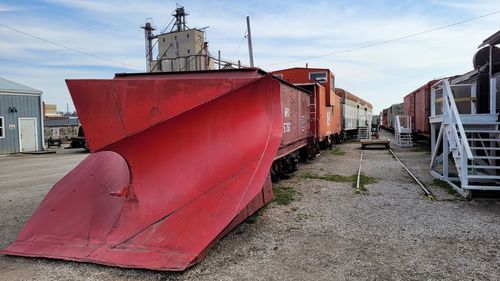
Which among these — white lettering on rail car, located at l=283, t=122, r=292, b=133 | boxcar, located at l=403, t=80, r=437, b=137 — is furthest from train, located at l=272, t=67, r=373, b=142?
boxcar, located at l=403, t=80, r=437, b=137

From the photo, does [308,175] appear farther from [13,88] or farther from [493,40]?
[13,88]

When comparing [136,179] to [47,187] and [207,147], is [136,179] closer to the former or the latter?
[207,147]

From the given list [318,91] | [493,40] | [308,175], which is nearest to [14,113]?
[318,91]

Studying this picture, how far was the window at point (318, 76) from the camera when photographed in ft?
49.6

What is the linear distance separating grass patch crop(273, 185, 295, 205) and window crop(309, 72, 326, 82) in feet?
25.5

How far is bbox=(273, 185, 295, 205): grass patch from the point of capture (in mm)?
6891

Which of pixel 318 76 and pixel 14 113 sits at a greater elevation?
pixel 318 76

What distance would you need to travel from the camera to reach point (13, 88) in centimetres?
2075

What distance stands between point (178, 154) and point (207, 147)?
0.35m

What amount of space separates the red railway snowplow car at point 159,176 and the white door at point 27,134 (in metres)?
19.4

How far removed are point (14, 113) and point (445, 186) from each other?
21491 millimetres

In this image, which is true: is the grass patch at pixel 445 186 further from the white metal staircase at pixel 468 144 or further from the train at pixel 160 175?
the train at pixel 160 175

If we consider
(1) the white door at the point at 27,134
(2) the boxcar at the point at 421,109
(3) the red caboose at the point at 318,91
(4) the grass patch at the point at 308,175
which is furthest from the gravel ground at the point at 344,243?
(1) the white door at the point at 27,134

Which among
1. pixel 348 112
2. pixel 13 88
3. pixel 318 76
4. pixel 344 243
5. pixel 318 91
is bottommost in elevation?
pixel 344 243
